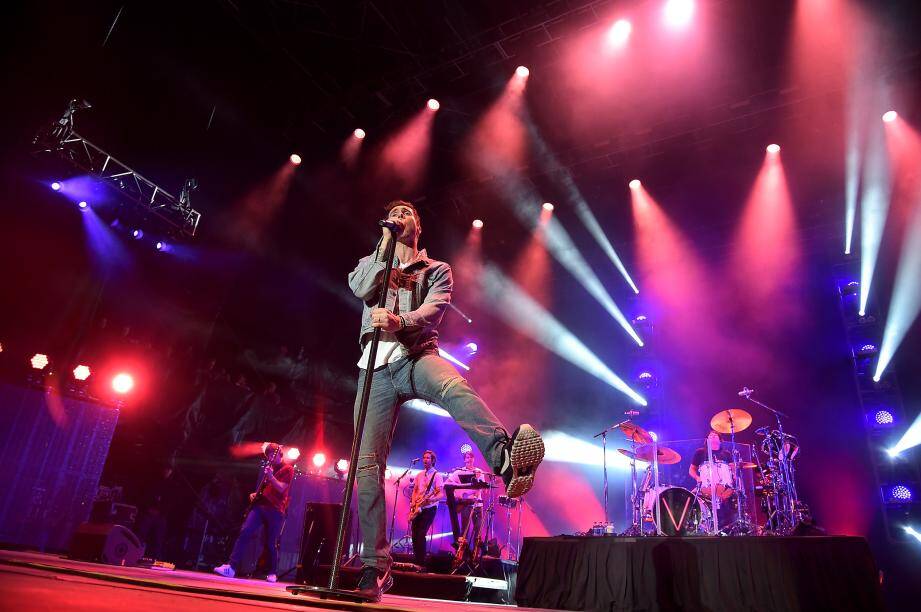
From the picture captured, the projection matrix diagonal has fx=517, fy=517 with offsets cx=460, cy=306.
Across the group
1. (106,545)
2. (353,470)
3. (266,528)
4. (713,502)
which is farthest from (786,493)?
(106,545)

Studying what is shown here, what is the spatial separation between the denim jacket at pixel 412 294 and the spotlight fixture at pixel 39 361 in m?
7.34

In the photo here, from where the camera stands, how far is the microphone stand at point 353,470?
2217 mm

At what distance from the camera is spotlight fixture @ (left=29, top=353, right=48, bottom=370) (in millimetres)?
7637

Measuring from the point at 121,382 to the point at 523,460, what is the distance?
8173 millimetres

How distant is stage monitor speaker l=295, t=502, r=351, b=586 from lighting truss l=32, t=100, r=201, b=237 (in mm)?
6177

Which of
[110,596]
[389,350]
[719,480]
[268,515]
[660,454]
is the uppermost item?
[660,454]

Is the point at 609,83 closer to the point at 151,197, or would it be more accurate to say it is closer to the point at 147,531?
the point at 151,197

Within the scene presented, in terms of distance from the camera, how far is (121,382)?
8.17m

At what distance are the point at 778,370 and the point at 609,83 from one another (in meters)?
6.69

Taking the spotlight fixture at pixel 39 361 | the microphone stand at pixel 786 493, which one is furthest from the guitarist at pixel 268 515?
the microphone stand at pixel 786 493

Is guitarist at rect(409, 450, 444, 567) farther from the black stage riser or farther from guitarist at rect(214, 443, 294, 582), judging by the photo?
the black stage riser

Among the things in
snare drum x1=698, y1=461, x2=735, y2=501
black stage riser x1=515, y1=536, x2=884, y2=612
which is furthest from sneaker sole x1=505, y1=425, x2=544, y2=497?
snare drum x1=698, y1=461, x2=735, y2=501

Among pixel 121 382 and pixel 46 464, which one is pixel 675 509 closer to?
pixel 121 382

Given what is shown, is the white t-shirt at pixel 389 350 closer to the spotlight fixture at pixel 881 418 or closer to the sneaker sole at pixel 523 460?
the sneaker sole at pixel 523 460
